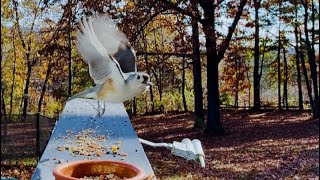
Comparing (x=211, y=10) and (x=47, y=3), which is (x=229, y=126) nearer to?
(x=211, y=10)

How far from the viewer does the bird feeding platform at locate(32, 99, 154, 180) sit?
837 millimetres

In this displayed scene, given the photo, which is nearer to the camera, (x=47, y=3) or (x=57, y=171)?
(x=57, y=171)

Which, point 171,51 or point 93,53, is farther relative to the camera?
point 171,51

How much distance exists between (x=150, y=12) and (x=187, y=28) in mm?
1189

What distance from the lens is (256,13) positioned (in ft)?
18.2

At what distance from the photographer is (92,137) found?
0.89 meters

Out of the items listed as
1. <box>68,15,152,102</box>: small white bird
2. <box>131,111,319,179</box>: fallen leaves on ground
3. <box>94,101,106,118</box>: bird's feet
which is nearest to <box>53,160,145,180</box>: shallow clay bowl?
<box>68,15,152,102</box>: small white bird

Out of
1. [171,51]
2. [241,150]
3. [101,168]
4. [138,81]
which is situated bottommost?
[241,150]

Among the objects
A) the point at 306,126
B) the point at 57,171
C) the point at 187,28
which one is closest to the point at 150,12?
the point at 187,28

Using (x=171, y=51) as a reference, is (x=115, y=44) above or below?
below

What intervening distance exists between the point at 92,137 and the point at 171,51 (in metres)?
2.21

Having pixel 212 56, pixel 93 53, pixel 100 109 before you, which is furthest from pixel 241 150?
pixel 93 53

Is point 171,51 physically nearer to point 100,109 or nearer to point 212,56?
point 212,56

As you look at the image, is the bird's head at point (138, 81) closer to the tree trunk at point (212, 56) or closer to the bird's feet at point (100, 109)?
the bird's feet at point (100, 109)
